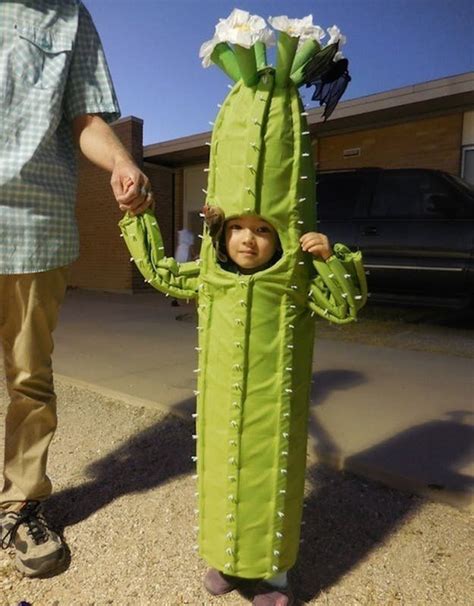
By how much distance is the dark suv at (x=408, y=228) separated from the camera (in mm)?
6086

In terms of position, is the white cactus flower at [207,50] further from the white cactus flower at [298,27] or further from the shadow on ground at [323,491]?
the shadow on ground at [323,491]

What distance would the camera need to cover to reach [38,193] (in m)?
1.93

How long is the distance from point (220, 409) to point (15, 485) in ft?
3.47

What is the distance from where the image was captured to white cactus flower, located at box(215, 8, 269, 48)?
4.79 ft

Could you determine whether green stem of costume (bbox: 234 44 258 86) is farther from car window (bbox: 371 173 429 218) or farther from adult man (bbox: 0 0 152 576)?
car window (bbox: 371 173 429 218)

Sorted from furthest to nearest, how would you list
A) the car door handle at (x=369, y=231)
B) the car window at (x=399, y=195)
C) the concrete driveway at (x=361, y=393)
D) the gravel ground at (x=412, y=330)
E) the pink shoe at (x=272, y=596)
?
1. the car door handle at (x=369, y=231)
2. the car window at (x=399, y=195)
3. the gravel ground at (x=412, y=330)
4. the concrete driveway at (x=361, y=393)
5. the pink shoe at (x=272, y=596)

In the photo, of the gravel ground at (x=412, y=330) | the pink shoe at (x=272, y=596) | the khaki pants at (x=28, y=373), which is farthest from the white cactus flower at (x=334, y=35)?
the gravel ground at (x=412, y=330)

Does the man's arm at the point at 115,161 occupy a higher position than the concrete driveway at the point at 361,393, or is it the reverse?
the man's arm at the point at 115,161

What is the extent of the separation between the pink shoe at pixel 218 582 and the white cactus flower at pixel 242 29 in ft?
5.67

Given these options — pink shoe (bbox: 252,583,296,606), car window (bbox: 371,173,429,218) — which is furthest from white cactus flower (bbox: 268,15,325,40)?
car window (bbox: 371,173,429,218)

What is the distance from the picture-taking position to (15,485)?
7.00 ft

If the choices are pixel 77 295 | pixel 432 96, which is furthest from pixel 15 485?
pixel 77 295

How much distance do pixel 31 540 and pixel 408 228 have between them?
5601 millimetres

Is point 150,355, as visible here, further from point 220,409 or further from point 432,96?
point 432,96
